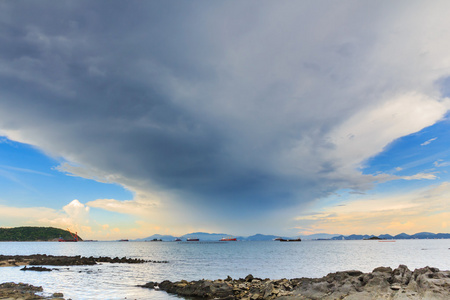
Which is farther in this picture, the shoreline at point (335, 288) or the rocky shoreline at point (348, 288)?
the shoreline at point (335, 288)

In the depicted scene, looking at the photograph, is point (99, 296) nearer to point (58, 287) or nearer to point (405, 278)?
point (58, 287)

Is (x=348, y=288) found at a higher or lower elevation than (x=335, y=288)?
higher

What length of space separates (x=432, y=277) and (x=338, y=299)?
9222 millimetres

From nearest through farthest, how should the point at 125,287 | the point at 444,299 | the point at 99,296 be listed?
the point at 444,299, the point at 99,296, the point at 125,287

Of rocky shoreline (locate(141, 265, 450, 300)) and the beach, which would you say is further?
the beach

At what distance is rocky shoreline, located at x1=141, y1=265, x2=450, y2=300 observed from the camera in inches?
880

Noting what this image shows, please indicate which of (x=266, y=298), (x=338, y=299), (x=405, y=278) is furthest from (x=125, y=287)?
(x=405, y=278)

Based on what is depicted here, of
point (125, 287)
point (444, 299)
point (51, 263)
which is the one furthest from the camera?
point (51, 263)

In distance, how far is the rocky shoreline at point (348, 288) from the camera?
22.3m

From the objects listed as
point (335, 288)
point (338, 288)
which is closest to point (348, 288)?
point (338, 288)

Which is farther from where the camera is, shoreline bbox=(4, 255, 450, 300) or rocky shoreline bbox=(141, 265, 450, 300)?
shoreline bbox=(4, 255, 450, 300)

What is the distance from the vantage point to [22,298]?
969 inches

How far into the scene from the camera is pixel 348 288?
84.4 ft

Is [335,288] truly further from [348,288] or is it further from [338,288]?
→ [348,288]
